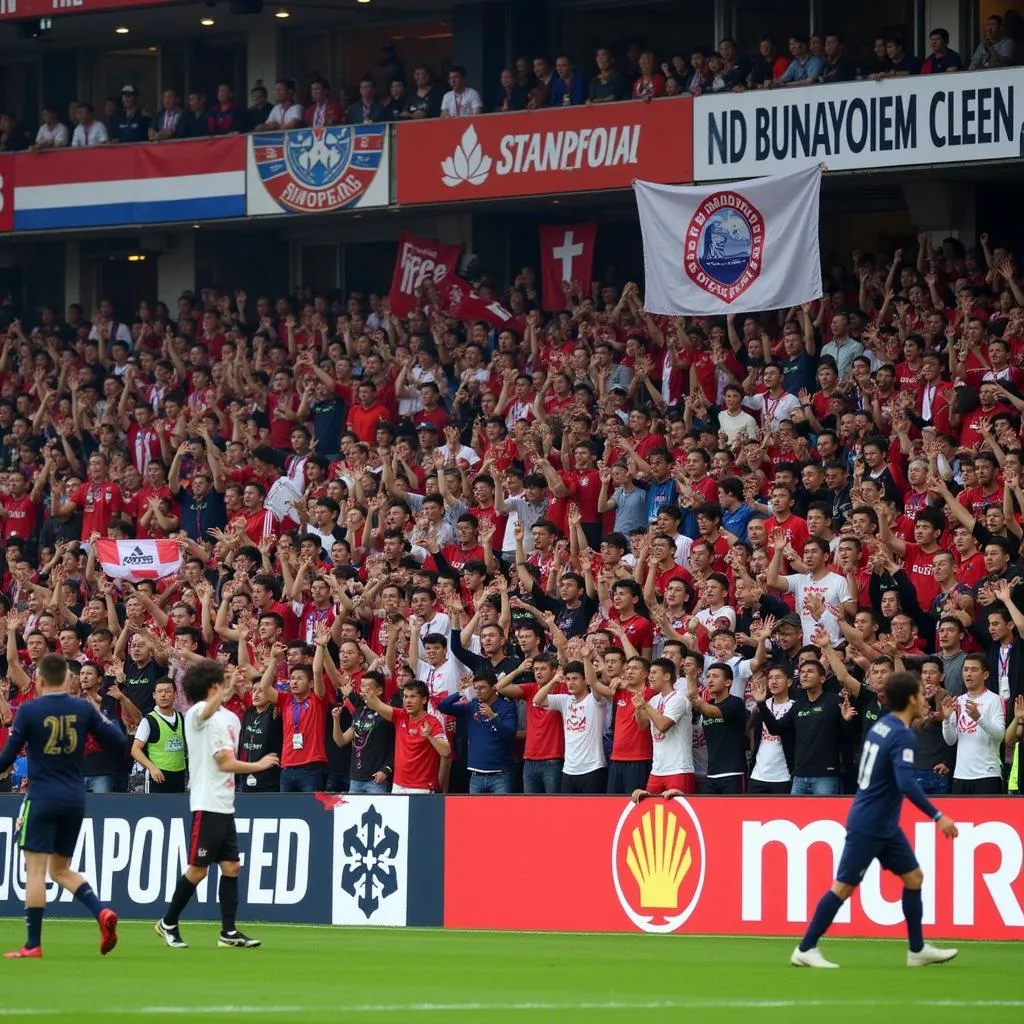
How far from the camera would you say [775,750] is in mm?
18016

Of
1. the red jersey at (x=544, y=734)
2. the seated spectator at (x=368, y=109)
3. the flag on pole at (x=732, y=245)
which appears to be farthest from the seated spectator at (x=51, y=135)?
the red jersey at (x=544, y=734)

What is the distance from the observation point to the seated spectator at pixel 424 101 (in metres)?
28.9

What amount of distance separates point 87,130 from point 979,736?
19.3m

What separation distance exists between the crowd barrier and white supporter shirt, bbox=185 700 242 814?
3.84 metres

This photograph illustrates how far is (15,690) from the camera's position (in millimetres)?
23062

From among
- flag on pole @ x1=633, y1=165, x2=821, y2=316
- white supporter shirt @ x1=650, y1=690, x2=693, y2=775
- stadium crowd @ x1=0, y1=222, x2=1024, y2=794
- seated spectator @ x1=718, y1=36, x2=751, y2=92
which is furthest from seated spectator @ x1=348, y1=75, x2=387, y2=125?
white supporter shirt @ x1=650, y1=690, x2=693, y2=775

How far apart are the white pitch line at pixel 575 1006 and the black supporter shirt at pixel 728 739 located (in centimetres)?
671

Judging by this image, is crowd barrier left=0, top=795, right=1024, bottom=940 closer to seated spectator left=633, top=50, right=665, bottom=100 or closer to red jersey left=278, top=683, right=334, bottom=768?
red jersey left=278, top=683, right=334, bottom=768

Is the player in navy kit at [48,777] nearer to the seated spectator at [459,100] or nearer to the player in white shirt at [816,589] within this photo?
the player in white shirt at [816,589]

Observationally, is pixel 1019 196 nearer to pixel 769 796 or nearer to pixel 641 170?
pixel 641 170

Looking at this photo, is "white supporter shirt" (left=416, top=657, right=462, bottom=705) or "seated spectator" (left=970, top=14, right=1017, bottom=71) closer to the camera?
"white supporter shirt" (left=416, top=657, right=462, bottom=705)

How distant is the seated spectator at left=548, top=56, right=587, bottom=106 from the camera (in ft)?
90.4

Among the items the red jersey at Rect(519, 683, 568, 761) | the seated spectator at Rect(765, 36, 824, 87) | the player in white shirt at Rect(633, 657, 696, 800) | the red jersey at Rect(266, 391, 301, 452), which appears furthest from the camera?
the red jersey at Rect(266, 391, 301, 452)

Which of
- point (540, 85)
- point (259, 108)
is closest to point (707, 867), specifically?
point (540, 85)
